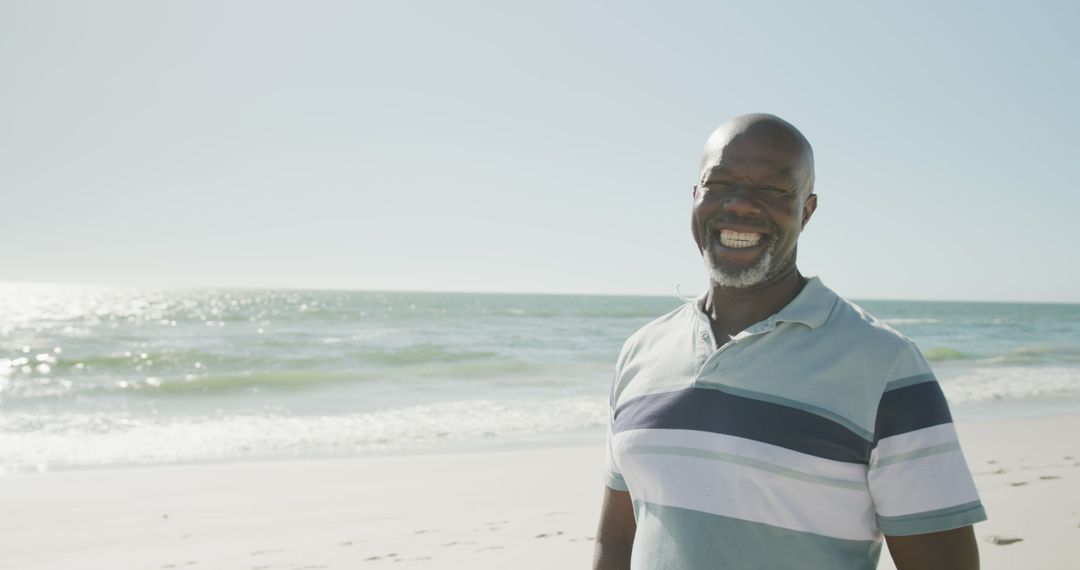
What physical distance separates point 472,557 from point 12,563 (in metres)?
3.00

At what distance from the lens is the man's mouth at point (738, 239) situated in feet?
5.53

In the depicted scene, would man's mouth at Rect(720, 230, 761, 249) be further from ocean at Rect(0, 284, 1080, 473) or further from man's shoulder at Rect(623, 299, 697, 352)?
ocean at Rect(0, 284, 1080, 473)

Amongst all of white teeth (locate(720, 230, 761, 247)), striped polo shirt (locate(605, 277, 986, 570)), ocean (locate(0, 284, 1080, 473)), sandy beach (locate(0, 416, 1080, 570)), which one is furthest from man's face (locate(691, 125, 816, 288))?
ocean (locate(0, 284, 1080, 473))

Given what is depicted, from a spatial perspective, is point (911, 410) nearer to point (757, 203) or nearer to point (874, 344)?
point (874, 344)

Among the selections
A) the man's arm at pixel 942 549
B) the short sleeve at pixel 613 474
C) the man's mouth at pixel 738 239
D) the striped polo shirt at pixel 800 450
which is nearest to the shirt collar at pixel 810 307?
the striped polo shirt at pixel 800 450

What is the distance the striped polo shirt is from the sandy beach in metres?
3.16

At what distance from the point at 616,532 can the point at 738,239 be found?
827mm

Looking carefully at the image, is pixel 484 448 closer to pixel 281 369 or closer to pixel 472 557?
pixel 472 557

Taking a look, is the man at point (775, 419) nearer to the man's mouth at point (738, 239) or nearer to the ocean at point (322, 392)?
the man's mouth at point (738, 239)

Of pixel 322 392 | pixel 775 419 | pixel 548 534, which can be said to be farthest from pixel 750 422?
pixel 322 392

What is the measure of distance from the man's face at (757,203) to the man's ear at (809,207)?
0.12ft

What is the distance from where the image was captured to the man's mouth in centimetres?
169

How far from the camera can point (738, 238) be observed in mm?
1708

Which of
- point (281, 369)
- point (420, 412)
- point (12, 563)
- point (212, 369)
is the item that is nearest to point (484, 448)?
point (420, 412)
